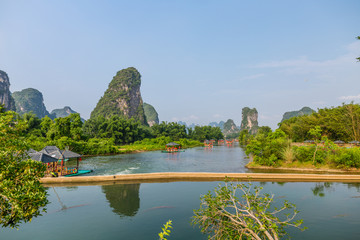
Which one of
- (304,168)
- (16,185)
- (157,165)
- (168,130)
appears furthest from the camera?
(168,130)

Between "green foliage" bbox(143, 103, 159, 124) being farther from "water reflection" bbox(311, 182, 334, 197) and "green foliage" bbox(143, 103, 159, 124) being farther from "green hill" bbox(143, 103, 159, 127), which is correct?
"water reflection" bbox(311, 182, 334, 197)

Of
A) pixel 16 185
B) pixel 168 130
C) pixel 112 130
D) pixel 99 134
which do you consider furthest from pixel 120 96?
pixel 16 185

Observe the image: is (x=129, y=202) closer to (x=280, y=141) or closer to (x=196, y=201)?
(x=196, y=201)

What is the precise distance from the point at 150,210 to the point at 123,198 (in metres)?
2.64

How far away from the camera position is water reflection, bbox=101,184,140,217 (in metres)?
10.9

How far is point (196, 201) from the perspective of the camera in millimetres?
12109

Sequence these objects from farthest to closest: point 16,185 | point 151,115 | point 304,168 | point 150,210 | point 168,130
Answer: point 151,115 → point 168,130 → point 304,168 → point 150,210 → point 16,185

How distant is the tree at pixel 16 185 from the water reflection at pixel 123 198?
19.3ft

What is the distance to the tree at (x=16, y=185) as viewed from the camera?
15.3 ft

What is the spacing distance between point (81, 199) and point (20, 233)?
12.9 ft

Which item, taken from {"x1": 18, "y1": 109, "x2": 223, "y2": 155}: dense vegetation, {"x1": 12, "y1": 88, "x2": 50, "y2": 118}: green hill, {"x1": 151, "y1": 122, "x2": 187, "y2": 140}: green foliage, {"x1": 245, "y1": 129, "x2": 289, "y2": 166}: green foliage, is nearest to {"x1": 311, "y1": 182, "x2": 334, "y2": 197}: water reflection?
{"x1": 245, "y1": 129, "x2": 289, "y2": 166}: green foliage

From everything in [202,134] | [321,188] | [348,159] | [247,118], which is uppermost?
[247,118]

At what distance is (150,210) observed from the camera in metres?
10.8

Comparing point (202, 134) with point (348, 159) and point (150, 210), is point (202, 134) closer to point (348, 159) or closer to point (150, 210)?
point (348, 159)
